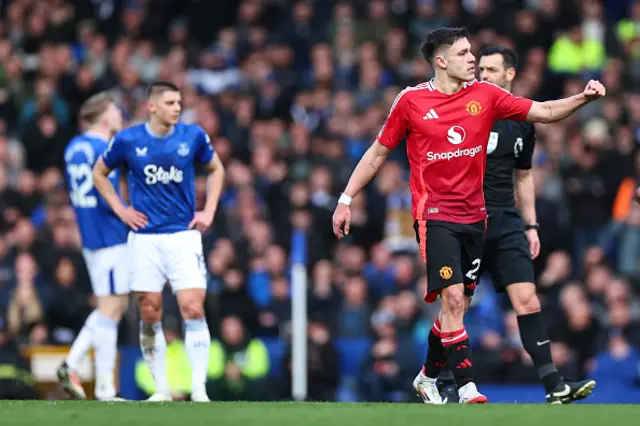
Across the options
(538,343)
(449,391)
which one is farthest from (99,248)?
(538,343)

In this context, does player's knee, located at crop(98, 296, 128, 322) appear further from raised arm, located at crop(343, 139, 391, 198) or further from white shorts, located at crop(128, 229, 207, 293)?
raised arm, located at crop(343, 139, 391, 198)

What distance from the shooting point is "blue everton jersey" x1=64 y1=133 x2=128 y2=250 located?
38.5ft

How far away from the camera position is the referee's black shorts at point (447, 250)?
9.36 metres

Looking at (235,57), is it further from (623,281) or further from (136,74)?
(623,281)

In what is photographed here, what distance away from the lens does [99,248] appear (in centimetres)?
1179

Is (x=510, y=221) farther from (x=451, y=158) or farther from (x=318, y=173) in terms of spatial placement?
(x=318, y=173)

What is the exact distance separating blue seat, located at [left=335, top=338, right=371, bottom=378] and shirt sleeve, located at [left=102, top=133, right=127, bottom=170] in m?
4.81

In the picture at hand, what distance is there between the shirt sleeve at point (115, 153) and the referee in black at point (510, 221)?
270 cm

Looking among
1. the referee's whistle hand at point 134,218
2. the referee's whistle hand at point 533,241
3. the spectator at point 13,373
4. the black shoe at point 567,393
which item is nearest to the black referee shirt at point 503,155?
the referee's whistle hand at point 533,241

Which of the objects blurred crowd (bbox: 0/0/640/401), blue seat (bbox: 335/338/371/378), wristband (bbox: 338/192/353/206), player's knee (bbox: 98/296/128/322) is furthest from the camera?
blue seat (bbox: 335/338/371/378)

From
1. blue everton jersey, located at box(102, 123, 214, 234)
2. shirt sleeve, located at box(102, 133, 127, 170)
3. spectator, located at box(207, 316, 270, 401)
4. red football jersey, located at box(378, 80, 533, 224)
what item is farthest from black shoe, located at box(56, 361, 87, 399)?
red football jersey, located at box(378, 80, 533, 224)

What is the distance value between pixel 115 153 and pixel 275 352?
4688 mm

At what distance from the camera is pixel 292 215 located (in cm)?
1656

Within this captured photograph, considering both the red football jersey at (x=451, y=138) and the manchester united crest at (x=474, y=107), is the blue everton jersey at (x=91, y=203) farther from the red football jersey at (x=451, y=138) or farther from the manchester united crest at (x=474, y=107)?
the manchester united crest at (x=474, y=107)
